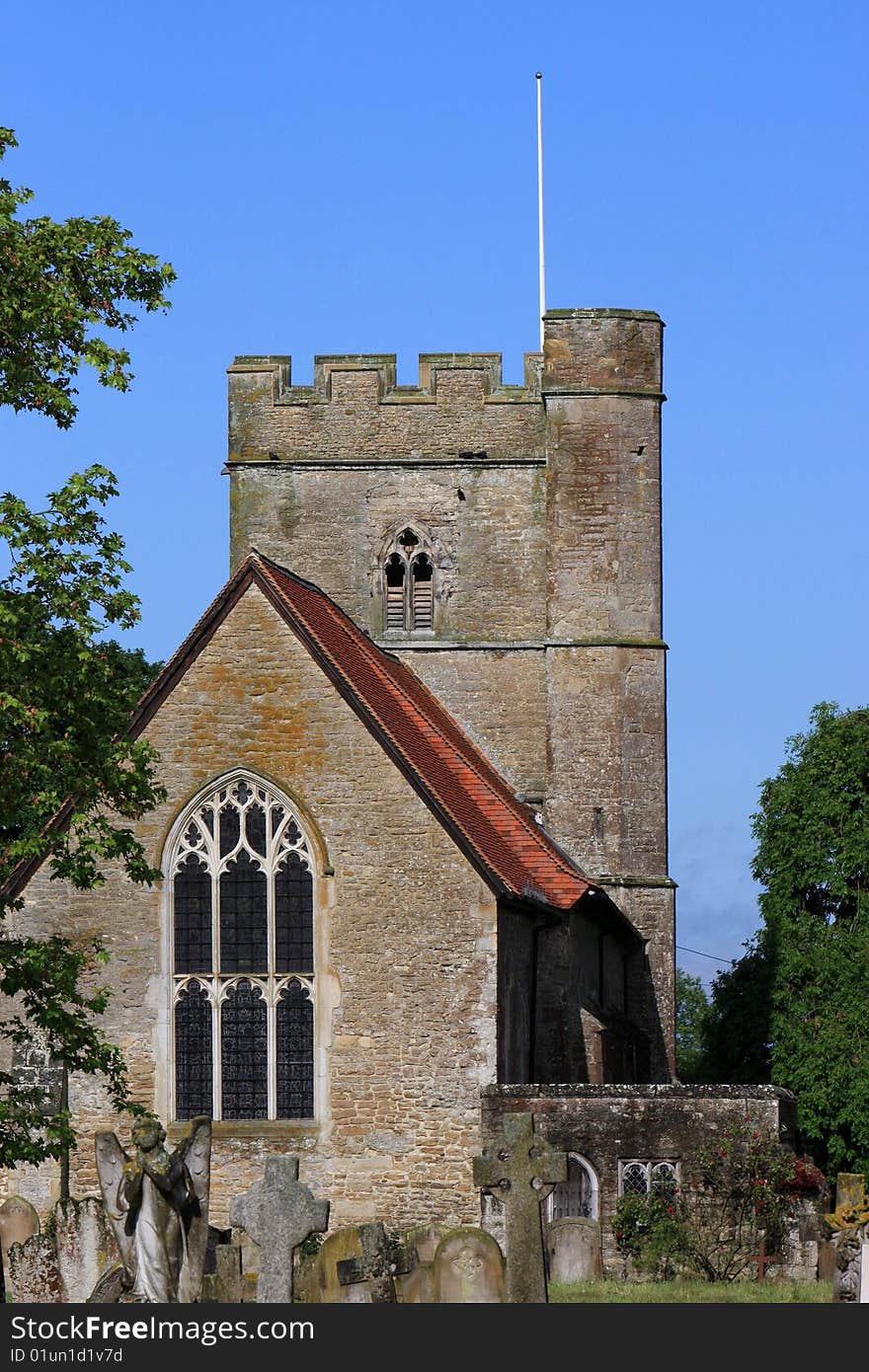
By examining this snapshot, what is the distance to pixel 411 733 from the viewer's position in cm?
3086

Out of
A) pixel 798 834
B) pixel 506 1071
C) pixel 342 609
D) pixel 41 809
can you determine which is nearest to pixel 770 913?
pixel 798 834

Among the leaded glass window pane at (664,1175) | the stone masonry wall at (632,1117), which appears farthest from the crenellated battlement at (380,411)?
the leaded glass window pane at (664,1175)

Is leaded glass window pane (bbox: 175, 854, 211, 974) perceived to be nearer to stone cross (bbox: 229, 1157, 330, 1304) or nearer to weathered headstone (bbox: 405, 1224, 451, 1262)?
weathered headstone (bbox: 405, 1224, 451, 1262)

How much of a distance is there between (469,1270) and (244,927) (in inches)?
365

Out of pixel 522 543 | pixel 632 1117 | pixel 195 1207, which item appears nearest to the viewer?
pixel 195 1207

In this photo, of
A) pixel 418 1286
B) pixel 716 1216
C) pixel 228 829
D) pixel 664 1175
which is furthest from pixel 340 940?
pixel 418 1286

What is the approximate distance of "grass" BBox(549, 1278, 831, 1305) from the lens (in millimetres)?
21891

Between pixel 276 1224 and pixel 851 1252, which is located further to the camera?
pixel 851 1252

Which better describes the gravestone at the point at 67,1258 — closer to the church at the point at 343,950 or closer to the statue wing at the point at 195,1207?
the statue wing at the point at 195,1207

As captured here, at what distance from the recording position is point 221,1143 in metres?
28.2

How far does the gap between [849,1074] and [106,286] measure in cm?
2597

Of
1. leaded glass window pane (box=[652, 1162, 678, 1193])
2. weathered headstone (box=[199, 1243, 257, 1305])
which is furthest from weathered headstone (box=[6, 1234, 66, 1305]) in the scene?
leaded glass window pane (box=[652, 1162, 678, 1193])

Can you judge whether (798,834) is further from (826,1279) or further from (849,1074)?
(826,1279)

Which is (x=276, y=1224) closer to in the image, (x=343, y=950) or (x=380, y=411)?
(x=343, y=950)
